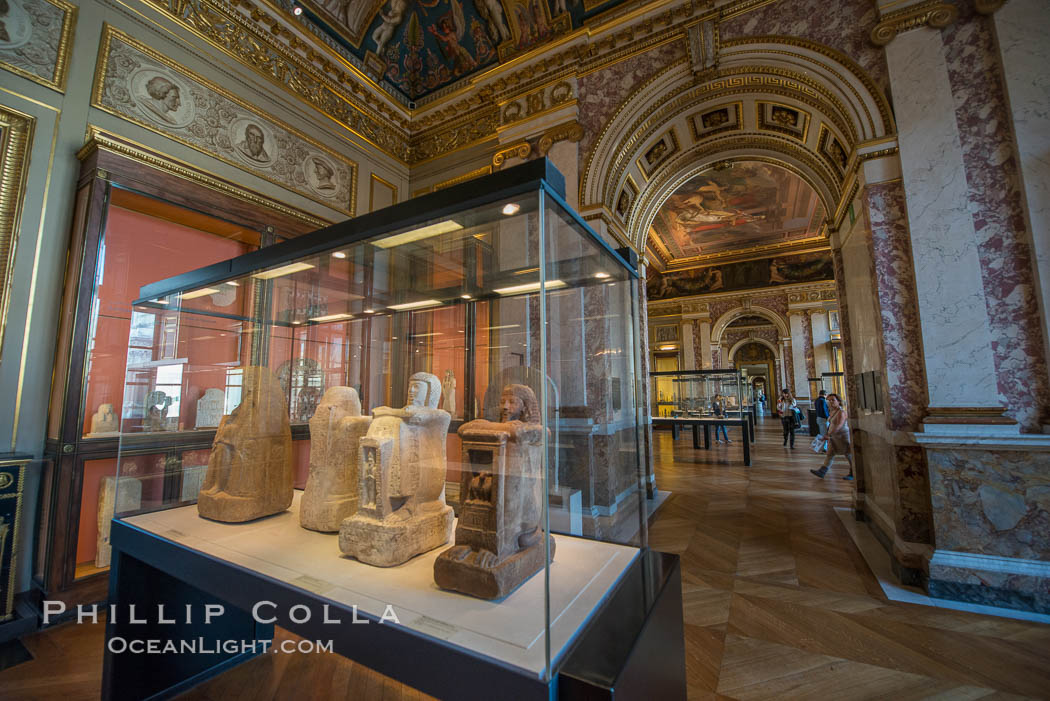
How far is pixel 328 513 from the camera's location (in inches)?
73.8

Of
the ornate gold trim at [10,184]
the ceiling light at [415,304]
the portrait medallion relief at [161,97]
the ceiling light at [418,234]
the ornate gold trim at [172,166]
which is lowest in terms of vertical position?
the ceiling light at [415,304]

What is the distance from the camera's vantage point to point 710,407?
10367mm

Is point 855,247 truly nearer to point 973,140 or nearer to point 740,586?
point 973,140

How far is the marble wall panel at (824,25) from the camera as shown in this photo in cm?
397

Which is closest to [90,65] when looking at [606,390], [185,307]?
[185,307]

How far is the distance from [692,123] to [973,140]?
3.21m

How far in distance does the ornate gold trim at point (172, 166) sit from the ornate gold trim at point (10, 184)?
33 cm

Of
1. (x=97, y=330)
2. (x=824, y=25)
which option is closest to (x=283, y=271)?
(x=97, y=330)

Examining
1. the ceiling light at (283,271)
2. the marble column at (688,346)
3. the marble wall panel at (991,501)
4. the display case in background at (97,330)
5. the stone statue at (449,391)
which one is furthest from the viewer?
the marble column at (688,346)

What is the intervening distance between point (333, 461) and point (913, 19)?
18.5ft

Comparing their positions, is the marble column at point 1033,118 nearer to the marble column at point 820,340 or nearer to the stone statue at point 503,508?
the stone statue at point 503,508

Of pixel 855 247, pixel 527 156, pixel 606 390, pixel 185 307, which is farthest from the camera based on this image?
pixel 527 156

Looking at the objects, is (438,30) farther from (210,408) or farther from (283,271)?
(210,408)

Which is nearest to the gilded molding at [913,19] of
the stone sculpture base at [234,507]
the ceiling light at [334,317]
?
the ceiling light at [334,317]
